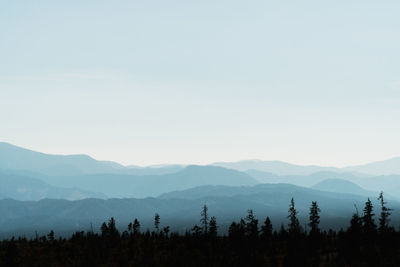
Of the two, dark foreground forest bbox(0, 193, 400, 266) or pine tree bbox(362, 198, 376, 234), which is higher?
pine tree bbox(362, 198, 376, 234)

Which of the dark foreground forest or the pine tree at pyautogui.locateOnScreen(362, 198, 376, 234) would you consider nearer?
the dark foreground forest

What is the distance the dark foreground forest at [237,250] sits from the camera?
263 feet

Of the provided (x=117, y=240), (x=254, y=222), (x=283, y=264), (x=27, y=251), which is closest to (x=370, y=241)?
(x=283, y=264)

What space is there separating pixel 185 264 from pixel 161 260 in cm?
800

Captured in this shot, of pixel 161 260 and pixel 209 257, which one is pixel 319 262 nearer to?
pixel 209 257

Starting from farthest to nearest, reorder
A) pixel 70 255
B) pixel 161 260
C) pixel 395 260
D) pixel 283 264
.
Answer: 1. pixel 70 255
2. pixel 161 260
3. pixel 283 264
4. pixel 395 260

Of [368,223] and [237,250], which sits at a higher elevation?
[368,223]

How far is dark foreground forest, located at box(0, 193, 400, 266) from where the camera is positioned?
8019cm

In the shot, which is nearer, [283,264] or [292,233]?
[283,264]

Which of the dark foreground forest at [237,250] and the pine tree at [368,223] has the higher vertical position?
the pine tree at [368,223]

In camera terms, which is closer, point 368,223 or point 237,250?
point 237,250

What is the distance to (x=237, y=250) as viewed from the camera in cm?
9494

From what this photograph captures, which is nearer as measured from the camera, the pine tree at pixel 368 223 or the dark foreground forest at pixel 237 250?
the dark foreground forest at pixel 237 250

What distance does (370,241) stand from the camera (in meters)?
88.7
